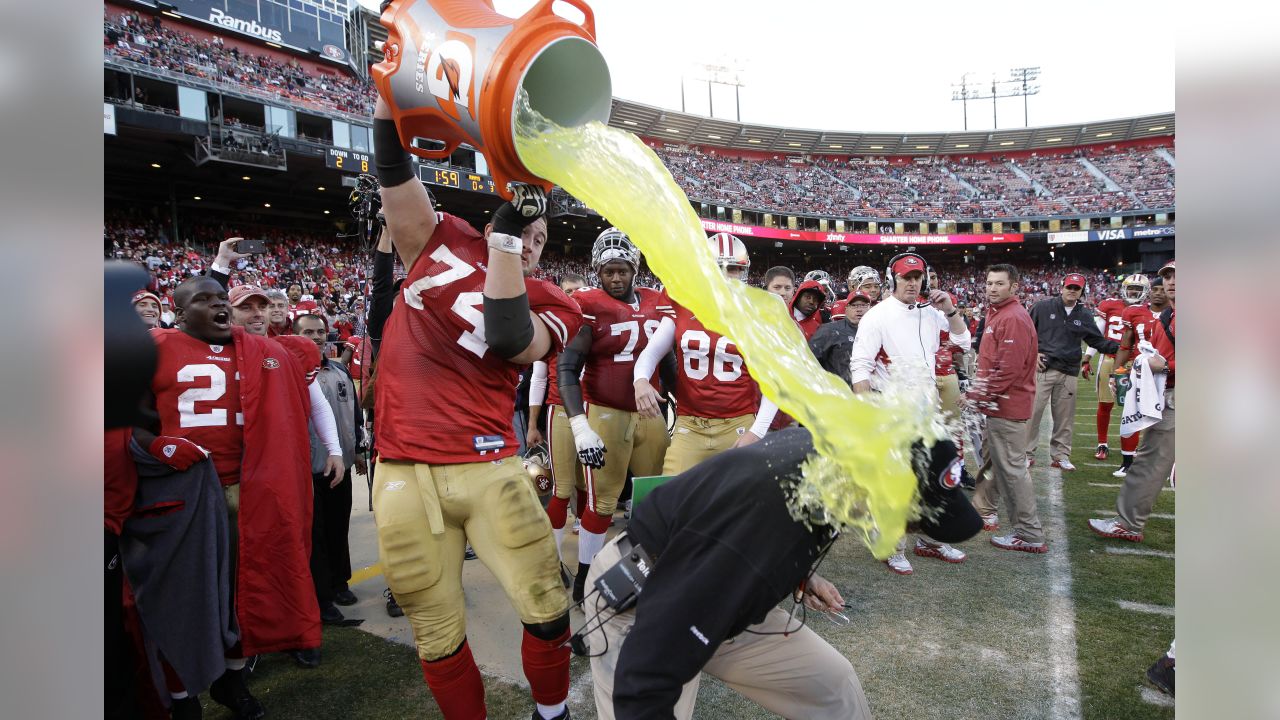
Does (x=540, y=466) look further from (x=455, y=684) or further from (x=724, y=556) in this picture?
(x=724, y=556)

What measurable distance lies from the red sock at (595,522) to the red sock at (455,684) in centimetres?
202

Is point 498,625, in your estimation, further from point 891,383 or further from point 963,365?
point 963,365

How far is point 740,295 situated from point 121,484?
258cm

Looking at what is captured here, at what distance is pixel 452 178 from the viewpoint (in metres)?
23.7

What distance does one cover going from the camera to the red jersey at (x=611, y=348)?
4.38m

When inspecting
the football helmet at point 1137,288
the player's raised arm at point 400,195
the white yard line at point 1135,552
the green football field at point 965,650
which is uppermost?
the football helmet at point 1137,288

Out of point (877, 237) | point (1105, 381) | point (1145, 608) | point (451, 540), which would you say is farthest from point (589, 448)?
point (877, 237)

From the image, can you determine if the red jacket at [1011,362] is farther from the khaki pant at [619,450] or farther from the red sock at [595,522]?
the red sock at [595,522]

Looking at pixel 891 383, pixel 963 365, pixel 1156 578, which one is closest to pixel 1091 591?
pixel 1156 578

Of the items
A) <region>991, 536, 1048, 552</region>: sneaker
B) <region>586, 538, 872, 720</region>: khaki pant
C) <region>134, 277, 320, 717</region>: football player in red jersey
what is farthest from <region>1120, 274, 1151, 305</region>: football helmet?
<region>134, 277, 320, 717</region>: football player in red jersey

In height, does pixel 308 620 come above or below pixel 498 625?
above

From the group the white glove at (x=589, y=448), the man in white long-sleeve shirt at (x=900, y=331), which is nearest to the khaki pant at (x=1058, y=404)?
the man in white long-sleeve shirt at (x=900, y=331)

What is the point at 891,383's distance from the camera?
6.04 ft

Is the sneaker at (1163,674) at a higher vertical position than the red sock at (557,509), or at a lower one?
lower
